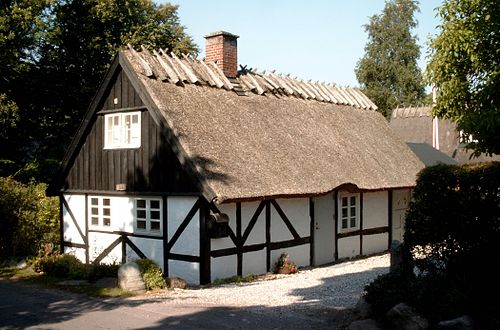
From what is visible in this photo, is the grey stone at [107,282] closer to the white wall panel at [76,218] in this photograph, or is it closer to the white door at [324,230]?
the white wall panel at [76,218]

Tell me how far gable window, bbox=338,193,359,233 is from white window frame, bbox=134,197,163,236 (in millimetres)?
6964

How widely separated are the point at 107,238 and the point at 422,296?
1187 centimetres

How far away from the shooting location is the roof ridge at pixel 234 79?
1778 cm

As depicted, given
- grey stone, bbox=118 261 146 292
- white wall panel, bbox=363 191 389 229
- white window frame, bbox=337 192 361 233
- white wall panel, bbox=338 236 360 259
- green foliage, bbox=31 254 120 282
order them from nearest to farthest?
grey stone, bbox=118 261 146 292 < green foliage, bbox=31 254 120 282 < white window frame, bbox=337 192 361 233 < white wall panel, bbox=338 236 360 259 < white wall panel, bbox=363 191 389 229

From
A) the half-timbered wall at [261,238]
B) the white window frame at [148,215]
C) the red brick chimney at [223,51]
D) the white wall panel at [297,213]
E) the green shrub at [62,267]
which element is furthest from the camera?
the red brick chimney at [223,51]

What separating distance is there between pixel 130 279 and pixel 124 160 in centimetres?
501

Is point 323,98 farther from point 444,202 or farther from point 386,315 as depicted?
point 386,315

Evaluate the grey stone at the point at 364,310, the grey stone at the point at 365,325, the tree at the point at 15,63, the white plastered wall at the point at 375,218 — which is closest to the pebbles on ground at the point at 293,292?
the grey stone at the point at 364,310

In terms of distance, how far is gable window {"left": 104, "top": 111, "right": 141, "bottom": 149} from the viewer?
17.3 meters

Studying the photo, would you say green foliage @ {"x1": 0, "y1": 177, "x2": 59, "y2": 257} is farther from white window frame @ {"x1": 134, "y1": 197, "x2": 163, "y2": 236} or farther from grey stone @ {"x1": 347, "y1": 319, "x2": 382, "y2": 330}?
grey stone @ {"x1": 347, "y1": 319, "x2": 382, "y2": 330}

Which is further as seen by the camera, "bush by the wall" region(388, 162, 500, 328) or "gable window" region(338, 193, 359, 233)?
"gable window" region(338, 193, 359, 233)

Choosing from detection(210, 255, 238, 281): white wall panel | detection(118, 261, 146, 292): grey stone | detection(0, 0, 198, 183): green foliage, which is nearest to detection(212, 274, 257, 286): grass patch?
detection(210, 255, 238, 281): white wall panel

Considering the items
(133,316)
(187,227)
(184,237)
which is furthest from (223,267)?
(133,316)

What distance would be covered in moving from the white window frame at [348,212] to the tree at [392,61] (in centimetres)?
3344
